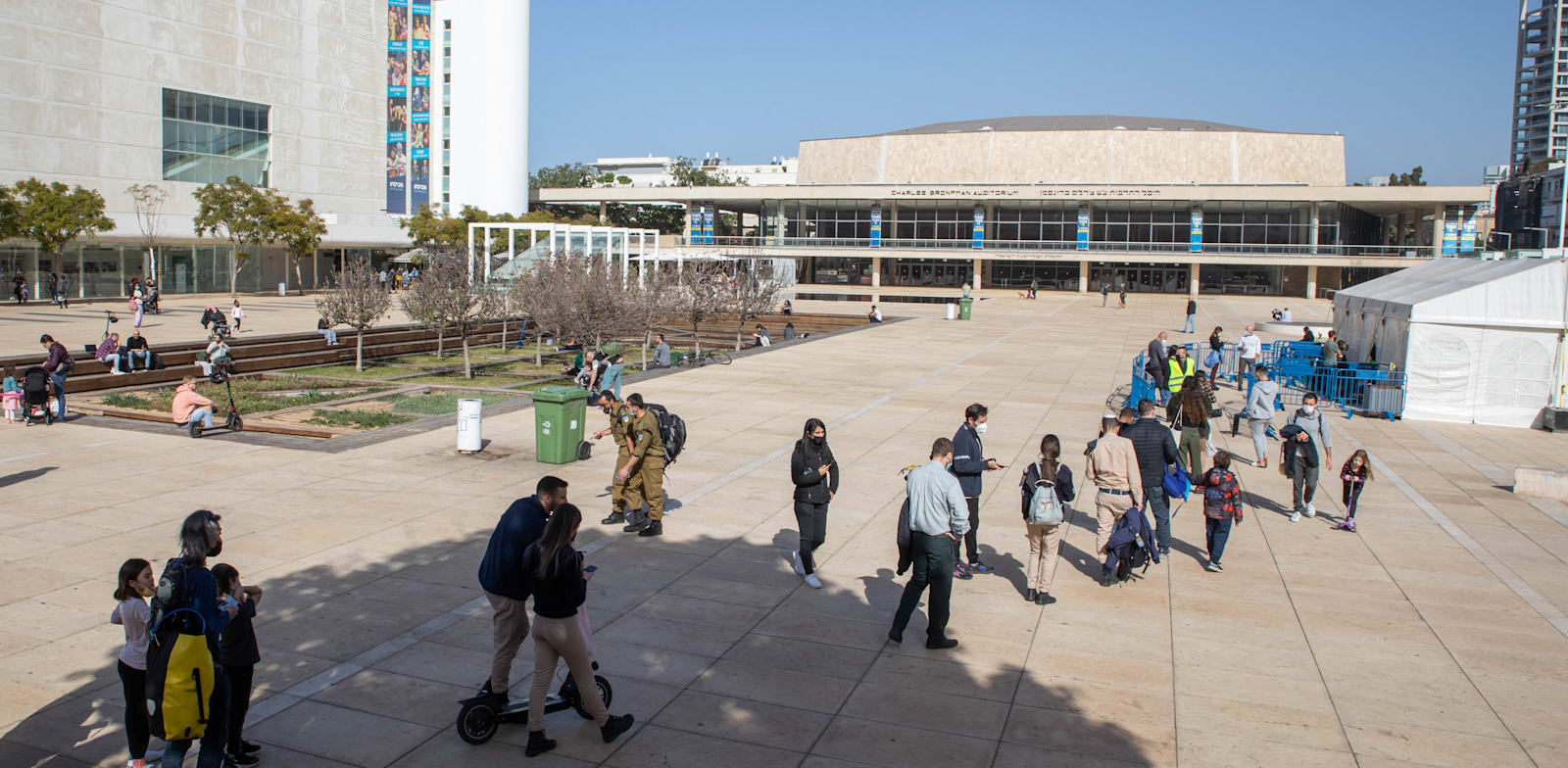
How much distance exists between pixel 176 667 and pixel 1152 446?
779cm

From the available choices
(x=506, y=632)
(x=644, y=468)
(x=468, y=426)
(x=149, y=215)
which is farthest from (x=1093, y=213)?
(x=506, y=632)

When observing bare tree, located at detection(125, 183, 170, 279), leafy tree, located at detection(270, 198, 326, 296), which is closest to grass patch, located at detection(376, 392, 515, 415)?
bare tree, located at detection(125, 183, 170, 279)

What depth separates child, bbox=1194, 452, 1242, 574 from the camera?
9.79 m

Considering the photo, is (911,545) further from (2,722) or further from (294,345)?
(294,345)

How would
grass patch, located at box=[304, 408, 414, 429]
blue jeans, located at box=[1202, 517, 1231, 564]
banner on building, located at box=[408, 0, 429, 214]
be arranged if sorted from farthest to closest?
banner on building, located at box=[408, 0, 429, 214]
grass patch, located at box=[304, 408, 414, 429]
blue jeans, located at box=[1202, 517, 1231, 564]

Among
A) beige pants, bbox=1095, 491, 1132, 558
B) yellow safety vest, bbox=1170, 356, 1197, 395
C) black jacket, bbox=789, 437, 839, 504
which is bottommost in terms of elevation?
beige pants, bbox=1095, 491, 1132, 558

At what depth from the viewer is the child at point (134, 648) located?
5473mm

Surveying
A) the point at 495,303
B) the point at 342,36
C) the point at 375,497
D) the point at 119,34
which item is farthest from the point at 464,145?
the point at 375,497

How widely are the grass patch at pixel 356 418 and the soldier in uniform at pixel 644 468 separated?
25.7 ft

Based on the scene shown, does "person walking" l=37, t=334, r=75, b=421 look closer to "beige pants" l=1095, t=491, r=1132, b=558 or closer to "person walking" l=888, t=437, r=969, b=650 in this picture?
"person walking" l=888, t=437, r=969, b=650

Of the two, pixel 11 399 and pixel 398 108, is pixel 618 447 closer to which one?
pixel 11 399

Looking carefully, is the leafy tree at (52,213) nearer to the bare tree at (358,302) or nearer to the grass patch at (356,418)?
the bare tree at (358,302)

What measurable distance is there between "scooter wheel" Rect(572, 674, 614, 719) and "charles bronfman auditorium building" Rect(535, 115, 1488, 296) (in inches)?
2616

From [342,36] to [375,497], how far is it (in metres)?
59.7
